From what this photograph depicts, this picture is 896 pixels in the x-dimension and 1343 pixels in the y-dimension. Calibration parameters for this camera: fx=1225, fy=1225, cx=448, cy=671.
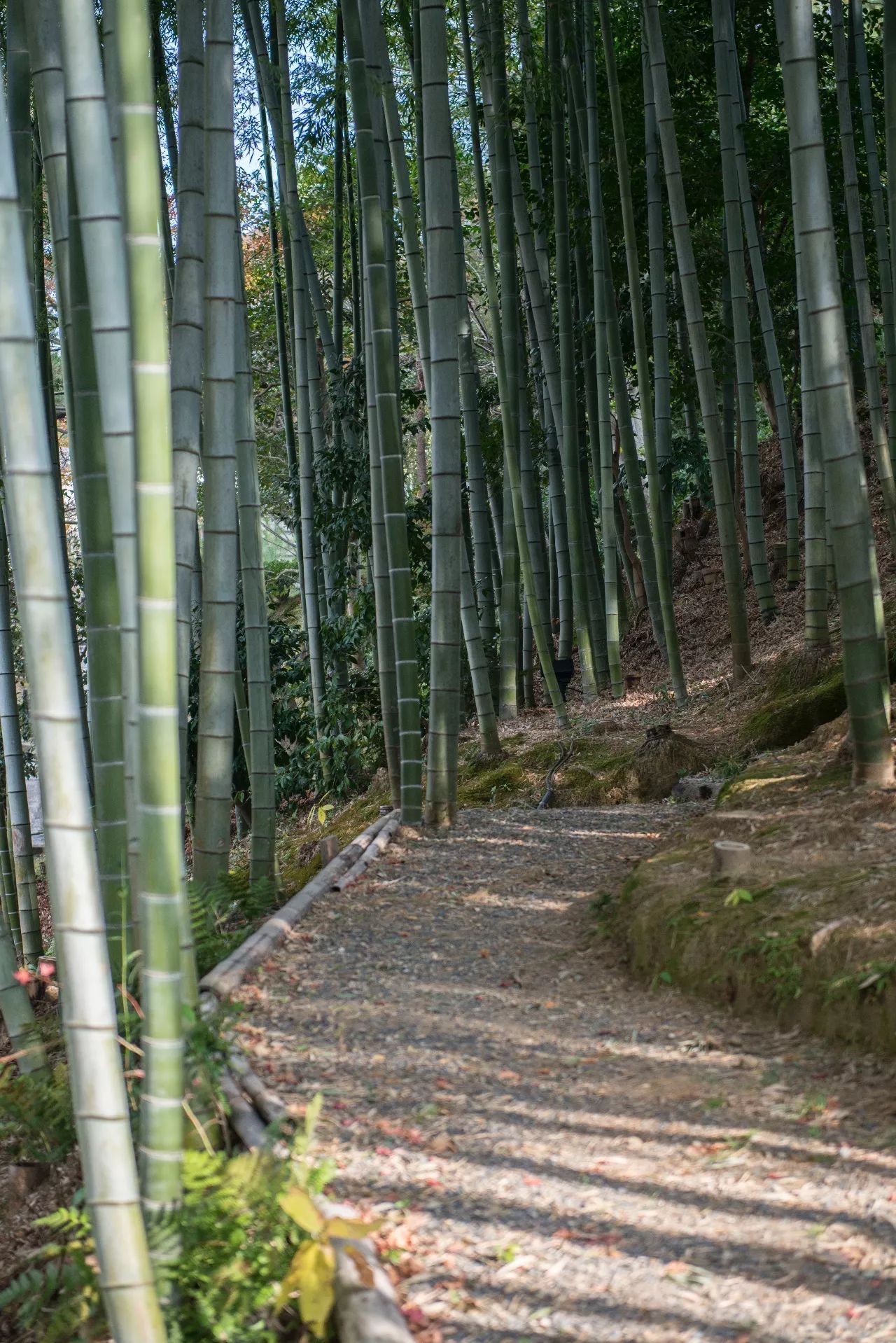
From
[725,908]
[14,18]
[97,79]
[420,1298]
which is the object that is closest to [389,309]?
[14,18]

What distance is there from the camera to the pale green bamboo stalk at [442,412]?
4.41m

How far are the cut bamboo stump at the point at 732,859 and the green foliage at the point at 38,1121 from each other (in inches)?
68.7

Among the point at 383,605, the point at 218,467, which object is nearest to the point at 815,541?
the point at 383,605

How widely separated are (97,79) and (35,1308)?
6.49 feet

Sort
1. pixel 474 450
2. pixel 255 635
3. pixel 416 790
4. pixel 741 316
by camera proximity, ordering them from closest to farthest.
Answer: pixel 255 635 → pixel 416 790 → pixel 474 450 → pixel 741 316

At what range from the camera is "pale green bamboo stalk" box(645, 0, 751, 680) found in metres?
5.84

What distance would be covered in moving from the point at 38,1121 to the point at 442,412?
2889 millimetres

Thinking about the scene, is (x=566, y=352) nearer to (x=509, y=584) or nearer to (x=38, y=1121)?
(x=509, y=584)

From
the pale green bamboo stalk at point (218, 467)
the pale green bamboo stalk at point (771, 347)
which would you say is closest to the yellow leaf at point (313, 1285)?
the pale green bamboo stalk at point (218, 467)

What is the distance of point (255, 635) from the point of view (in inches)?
170

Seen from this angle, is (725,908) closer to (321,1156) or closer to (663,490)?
(321,1156)

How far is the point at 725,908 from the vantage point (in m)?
3.11

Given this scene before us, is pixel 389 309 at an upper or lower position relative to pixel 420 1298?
upper

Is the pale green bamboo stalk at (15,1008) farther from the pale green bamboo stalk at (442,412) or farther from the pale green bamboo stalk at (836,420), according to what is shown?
the pale green bamboo stalk at (836,420)
